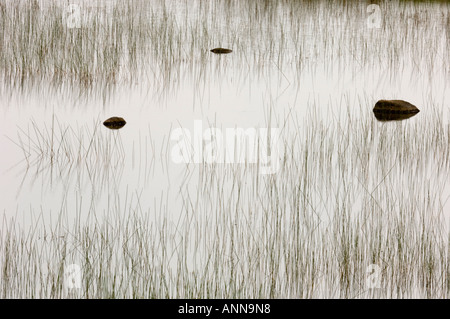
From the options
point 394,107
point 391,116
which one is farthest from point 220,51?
point 391,116

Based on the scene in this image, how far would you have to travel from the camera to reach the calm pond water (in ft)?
12.4

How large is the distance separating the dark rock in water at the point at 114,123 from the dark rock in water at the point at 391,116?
63.8 inches

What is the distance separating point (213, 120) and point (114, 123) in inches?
23.6

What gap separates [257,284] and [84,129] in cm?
199

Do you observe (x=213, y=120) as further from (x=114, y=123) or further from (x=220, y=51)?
(x=220, y=51)

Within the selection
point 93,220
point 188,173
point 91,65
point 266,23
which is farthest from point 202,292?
point 266,23

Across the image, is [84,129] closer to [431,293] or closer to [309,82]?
[309,82]
